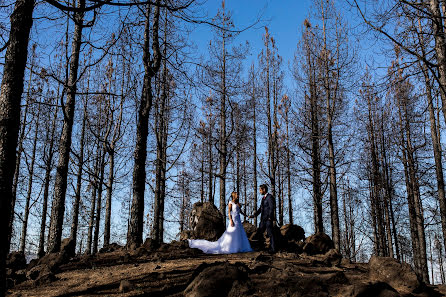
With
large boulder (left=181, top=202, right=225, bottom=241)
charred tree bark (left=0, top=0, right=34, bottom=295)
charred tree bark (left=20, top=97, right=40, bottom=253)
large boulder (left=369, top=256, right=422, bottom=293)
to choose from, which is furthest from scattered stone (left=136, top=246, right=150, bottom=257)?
charred tree bark (left=20, top=97, right=40, bottom=253)

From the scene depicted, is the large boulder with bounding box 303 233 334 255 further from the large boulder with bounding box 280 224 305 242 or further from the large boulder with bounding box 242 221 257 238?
the large boulder with bounding box 242 221 257 238

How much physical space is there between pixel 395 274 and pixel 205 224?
7392 millimetres

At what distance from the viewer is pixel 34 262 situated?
790cm

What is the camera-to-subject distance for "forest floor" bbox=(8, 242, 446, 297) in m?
4.40

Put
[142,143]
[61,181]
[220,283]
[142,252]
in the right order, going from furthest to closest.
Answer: [142,143]
[61,181]
[142,252]
[220,283]

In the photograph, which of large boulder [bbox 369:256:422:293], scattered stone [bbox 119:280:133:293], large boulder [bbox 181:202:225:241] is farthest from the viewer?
large boulder [bbox 181:202:225:241]

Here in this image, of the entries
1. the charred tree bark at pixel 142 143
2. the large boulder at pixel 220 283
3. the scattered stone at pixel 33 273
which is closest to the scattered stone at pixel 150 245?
the charred tree bark at pixel 142 143

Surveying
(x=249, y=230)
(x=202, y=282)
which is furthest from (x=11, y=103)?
(x=249, y=230)

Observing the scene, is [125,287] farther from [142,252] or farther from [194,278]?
[142,252]

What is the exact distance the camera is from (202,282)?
172 inches

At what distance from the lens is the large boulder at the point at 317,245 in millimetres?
11562

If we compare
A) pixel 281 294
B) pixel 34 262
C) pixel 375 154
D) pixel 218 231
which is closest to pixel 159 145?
pixel 218 231

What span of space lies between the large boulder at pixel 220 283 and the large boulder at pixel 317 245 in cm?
758

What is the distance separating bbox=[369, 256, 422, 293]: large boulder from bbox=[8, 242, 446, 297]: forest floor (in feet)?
0.06
